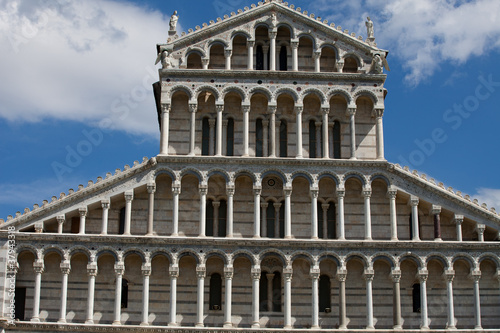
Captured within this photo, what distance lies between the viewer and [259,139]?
33.6 meters

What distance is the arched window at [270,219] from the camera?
32.6 m

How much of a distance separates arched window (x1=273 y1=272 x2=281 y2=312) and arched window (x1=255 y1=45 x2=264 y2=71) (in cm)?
805

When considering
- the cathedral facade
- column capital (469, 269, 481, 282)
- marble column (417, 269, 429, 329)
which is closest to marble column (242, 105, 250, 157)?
the cathedral facade

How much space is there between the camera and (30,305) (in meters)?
31.1

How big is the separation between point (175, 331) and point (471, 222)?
37.0ft

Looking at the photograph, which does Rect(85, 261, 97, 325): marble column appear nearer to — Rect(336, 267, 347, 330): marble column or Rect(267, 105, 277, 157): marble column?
Rect(267, 105, 277, 157): marble column

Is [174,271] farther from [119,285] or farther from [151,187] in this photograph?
[151,187]

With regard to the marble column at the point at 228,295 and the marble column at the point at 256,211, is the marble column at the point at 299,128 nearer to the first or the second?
the marble column at the point at 256,211

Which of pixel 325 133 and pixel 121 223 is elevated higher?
pixel 325 133

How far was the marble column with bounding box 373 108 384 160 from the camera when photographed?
108ft

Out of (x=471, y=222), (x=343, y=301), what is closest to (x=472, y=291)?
(x=471, y=222)

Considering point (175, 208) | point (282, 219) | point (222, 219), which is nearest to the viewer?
point (175, 208)

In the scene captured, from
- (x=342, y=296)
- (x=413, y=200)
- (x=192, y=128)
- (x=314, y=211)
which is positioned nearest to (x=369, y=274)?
(x=342, y=296)

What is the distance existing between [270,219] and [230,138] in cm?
344
